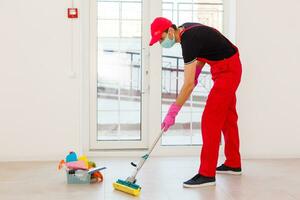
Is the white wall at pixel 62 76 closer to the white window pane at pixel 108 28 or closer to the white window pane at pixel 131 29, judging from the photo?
the white window pane at pixel 108 28

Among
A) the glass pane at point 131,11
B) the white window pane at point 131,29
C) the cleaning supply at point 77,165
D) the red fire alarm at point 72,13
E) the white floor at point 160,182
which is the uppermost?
the glass pane at point 131,11

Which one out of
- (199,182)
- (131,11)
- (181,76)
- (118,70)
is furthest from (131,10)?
(199,182)

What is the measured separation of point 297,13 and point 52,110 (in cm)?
254

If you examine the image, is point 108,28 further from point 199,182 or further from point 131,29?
point 199,182

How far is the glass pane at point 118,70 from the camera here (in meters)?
4.53

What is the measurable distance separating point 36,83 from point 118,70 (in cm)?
82

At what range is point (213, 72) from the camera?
339 centimetres

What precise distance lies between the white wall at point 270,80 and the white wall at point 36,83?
1.65 metres

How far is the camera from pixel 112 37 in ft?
14.9

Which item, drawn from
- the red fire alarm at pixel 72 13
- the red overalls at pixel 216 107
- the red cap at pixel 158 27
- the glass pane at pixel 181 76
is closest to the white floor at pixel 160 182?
the red overalls at pixel 216 107

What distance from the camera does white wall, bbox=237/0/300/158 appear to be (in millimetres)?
4410

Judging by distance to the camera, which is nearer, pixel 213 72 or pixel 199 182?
pixel 199 182

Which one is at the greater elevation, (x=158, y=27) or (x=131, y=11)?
(x=131, y=11)

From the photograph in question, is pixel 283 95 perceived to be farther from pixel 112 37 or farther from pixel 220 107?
pixel 112 37
